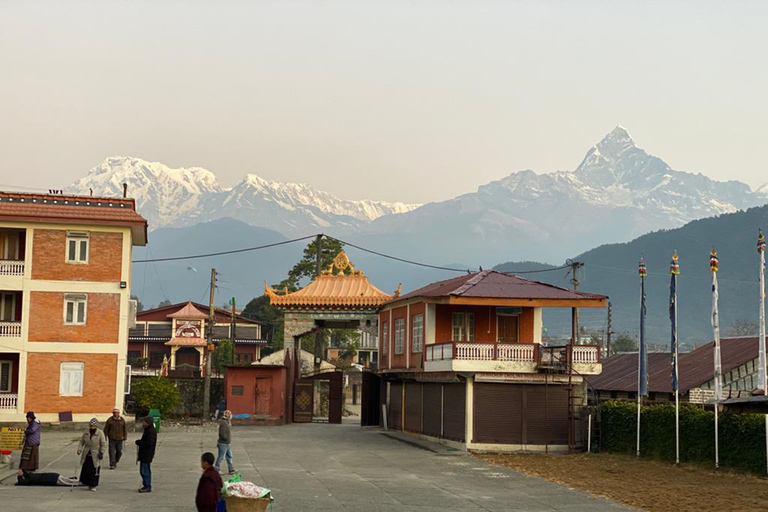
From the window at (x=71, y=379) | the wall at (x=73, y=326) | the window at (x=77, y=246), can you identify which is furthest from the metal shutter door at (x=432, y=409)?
the window at (x=77, y=246)

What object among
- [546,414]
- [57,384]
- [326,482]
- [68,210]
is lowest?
[326,482]

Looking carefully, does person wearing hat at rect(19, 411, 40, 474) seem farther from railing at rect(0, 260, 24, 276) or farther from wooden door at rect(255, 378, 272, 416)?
wooden door at rect(255, 378, 272, 416)

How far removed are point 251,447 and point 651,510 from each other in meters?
19.5

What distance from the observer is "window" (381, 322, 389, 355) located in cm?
5310

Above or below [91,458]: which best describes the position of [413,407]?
above

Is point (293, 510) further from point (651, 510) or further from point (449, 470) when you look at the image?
point (449, 470)

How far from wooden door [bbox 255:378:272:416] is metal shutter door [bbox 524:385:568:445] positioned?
19.0 m

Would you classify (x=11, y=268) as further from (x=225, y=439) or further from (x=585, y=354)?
(x=585, y=354)

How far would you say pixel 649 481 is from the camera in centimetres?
2967

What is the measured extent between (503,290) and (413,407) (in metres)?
9.24

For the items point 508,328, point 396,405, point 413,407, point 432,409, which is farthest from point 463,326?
point 396,405

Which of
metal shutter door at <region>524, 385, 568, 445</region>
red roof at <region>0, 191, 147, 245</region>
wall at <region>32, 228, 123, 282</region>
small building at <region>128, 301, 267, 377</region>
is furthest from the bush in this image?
small building at <region>128, 301, 267, 377</region>

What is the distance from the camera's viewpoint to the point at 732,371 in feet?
159

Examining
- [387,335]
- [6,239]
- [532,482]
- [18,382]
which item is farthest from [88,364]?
[532,482]
